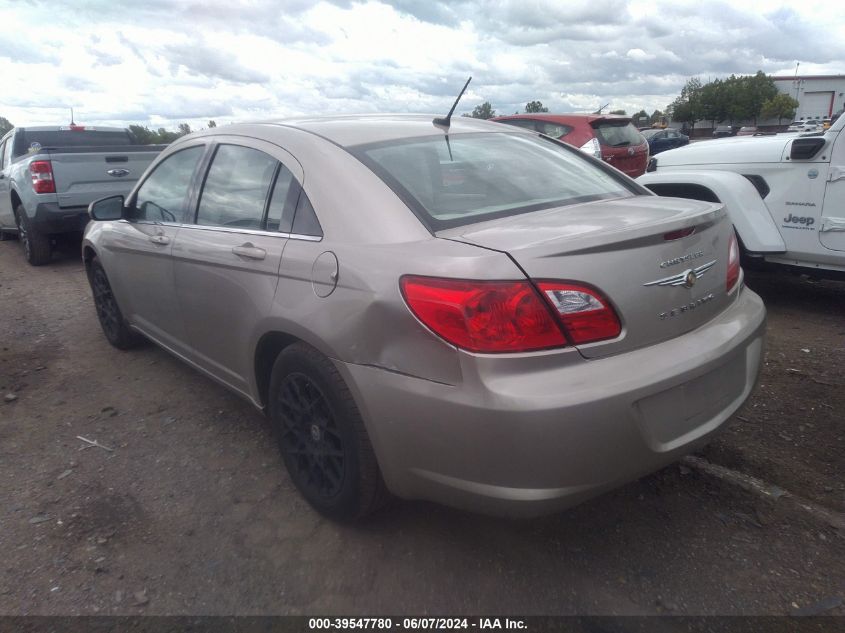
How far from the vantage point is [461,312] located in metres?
2.00

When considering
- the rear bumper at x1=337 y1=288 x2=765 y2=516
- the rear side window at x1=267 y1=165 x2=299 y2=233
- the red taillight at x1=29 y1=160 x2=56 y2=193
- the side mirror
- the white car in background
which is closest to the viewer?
the rear bumper at x1=337 y1=288 x2=765 y2=516

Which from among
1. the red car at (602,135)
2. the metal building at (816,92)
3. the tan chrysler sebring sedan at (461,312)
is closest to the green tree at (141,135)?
the red car at (602,135)

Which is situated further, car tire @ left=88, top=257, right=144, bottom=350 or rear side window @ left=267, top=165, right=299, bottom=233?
car tire @ left=88, top=257, right=144, bottom=350

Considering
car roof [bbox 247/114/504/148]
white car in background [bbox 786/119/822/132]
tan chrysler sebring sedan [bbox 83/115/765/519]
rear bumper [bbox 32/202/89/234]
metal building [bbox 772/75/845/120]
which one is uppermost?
metal building [bbox 772/75/845/120]

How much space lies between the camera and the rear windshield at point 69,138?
916cm

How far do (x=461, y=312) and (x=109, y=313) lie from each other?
3.74 metres

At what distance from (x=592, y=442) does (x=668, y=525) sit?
3.02 feet

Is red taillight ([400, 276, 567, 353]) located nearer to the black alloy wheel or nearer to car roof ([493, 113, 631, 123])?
the black alloy wheel

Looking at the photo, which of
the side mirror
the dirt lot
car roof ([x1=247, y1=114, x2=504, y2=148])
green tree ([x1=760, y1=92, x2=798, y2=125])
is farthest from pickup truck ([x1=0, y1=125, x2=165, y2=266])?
green tree ([x1=760, y1=92, x2=798, y2=125])

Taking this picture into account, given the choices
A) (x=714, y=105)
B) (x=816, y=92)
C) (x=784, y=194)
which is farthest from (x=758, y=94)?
(x=784, y=194)

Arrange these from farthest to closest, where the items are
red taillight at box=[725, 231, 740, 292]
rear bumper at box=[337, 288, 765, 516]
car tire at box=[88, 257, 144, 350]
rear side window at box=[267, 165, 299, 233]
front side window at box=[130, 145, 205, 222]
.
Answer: car tire at box=[88, 257, 144, 350] → front side window at box=[130, 145, 205, 222] → rear side window at box=[267, 165, 299, 233] → red taillight at box=[725, 231, 740, 292] → rear bumper at box=[337, 288, 765, 516]

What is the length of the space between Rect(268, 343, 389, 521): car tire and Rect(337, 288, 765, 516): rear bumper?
4.0 inches

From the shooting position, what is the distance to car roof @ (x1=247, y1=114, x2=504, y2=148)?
9.44 ft

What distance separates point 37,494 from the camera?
3.04 metres
